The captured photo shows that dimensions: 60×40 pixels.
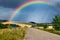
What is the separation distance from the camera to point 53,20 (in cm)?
6153

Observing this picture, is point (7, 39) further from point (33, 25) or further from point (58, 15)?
point (33, 25)

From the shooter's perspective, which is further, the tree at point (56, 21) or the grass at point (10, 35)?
the tree at point (56, 21)

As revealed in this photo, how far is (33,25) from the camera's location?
70.0 m

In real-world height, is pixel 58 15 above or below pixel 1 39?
above

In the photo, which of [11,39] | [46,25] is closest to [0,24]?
[46,25]

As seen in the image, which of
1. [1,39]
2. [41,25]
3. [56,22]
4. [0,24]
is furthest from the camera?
[41,25]

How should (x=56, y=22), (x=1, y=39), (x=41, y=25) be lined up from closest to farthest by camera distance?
(x=1, y=39), (x=56, y=22), (x=41, y=25)

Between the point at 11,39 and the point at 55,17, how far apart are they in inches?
1906

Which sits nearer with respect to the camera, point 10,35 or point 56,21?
point 10,35

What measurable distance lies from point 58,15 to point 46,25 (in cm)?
488

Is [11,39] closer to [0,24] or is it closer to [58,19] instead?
[0,24]

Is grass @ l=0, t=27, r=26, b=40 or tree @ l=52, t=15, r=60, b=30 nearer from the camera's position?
grass @ l=0, t=27, r=26, b=40

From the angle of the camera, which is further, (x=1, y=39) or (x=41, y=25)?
(x=41, y=25)

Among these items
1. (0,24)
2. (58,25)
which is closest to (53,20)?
(58,25)
